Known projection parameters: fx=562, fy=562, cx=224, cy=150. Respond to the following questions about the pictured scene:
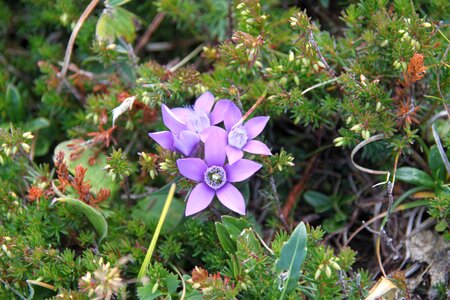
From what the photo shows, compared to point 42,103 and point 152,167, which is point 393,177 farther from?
point 42,103

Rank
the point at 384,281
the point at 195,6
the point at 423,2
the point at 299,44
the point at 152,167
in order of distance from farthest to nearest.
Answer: the point at 195,6 < the point at 423,2 < the point at 299,44 < the point at 152,167 < the point at 384,281

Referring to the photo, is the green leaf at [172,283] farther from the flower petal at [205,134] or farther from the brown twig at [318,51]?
the brown twig at [318,51]

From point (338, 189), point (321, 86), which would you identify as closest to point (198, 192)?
point (321, 86)

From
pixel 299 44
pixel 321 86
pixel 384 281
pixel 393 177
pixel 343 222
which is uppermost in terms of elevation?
pixel 299 44

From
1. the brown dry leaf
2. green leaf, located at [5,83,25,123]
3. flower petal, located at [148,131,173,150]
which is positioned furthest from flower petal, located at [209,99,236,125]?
green leaf, located at [5,83,25,123]

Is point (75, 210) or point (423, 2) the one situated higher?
point (423, 2)

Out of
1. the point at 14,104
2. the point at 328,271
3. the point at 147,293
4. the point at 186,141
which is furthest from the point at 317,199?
the point at 14,104
